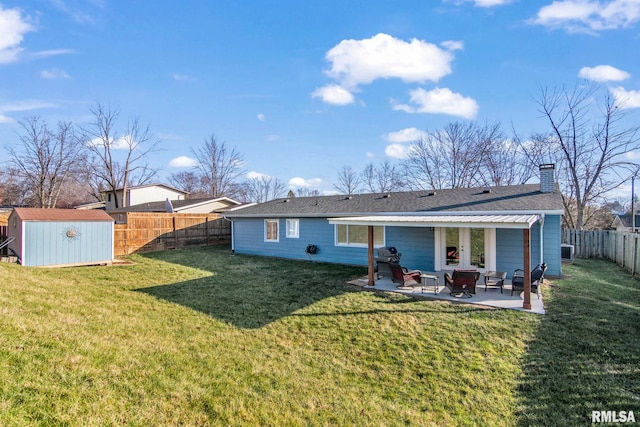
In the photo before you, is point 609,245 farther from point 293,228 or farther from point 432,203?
point 293,228

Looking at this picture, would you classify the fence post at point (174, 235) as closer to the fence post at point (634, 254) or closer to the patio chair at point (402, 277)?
the patio chair at point (402, 277)

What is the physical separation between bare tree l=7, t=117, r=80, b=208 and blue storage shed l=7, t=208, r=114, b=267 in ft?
73.6

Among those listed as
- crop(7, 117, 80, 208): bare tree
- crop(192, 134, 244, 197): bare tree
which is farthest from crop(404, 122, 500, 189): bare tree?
crop(7, 117, 80, 208): bare tree

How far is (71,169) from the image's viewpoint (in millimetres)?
31875

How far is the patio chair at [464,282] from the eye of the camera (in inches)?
313

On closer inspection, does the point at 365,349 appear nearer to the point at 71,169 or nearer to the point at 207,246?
the point at 207,246

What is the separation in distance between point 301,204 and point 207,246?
22.2 feet

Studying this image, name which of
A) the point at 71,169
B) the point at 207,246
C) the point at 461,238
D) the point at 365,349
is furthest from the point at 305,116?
the point at 71,169

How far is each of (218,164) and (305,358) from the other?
36848 millimetres

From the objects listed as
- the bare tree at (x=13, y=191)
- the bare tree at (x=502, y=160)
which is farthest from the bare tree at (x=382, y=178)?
the bare tree at (x=13, y=191)

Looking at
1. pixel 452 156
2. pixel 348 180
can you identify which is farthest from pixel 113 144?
pixel 452 156

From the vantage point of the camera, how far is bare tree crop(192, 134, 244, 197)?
38.4 m

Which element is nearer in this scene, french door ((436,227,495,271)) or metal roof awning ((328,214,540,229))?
metal roof awning ((328,214,540,229))

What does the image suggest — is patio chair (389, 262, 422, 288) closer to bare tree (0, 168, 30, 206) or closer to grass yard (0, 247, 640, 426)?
grass yard (0, 247, 640, 426)
